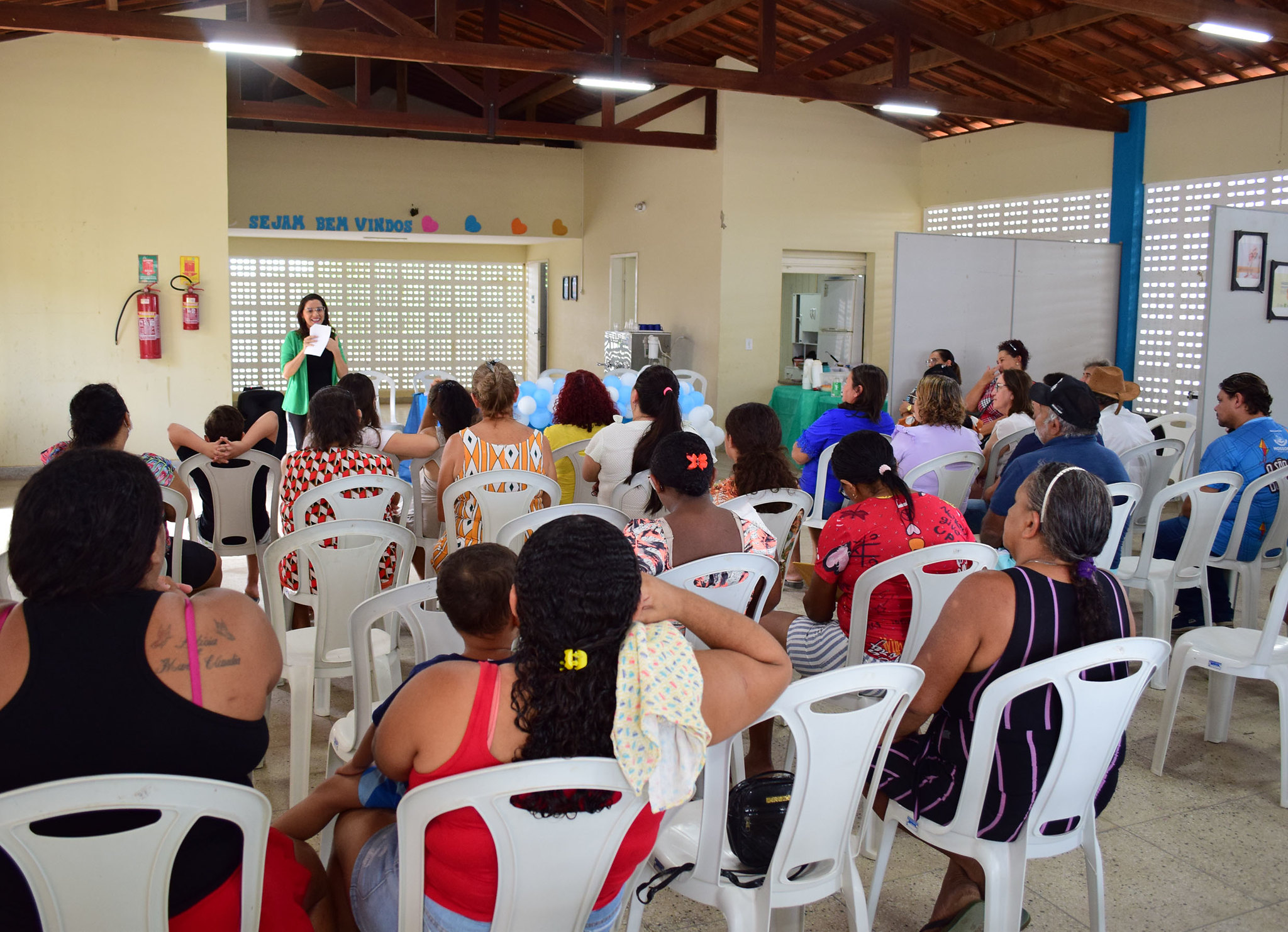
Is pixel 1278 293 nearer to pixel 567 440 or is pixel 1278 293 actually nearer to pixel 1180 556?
pixel 1180 556

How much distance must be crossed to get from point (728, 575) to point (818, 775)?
3.11ft

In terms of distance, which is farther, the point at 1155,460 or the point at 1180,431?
the point at 1180,431

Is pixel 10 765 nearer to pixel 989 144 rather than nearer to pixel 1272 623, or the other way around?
pixel 1272 623

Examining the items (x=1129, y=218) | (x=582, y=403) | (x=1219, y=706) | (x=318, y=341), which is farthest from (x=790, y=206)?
(x=1219, y=706)

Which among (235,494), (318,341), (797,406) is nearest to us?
(235,494)

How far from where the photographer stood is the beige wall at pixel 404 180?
471 inches

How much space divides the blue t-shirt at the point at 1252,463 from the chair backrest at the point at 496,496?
2.71 metres

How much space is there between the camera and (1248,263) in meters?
7.21

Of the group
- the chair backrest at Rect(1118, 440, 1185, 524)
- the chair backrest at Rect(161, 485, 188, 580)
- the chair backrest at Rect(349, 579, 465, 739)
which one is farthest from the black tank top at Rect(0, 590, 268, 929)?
the chair backrest at Rect(1118, 440, 1185, 524)

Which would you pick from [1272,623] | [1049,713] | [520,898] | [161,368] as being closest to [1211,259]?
[1272,623]

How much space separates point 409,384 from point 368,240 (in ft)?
7.31

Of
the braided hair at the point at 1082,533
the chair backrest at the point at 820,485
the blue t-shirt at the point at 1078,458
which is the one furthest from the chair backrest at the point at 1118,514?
the braided hair at the point at 1082,533

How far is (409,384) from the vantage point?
49.8ft

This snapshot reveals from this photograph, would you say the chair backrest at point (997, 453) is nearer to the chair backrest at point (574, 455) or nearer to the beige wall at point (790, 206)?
the chair backrest at point (574, 455)
